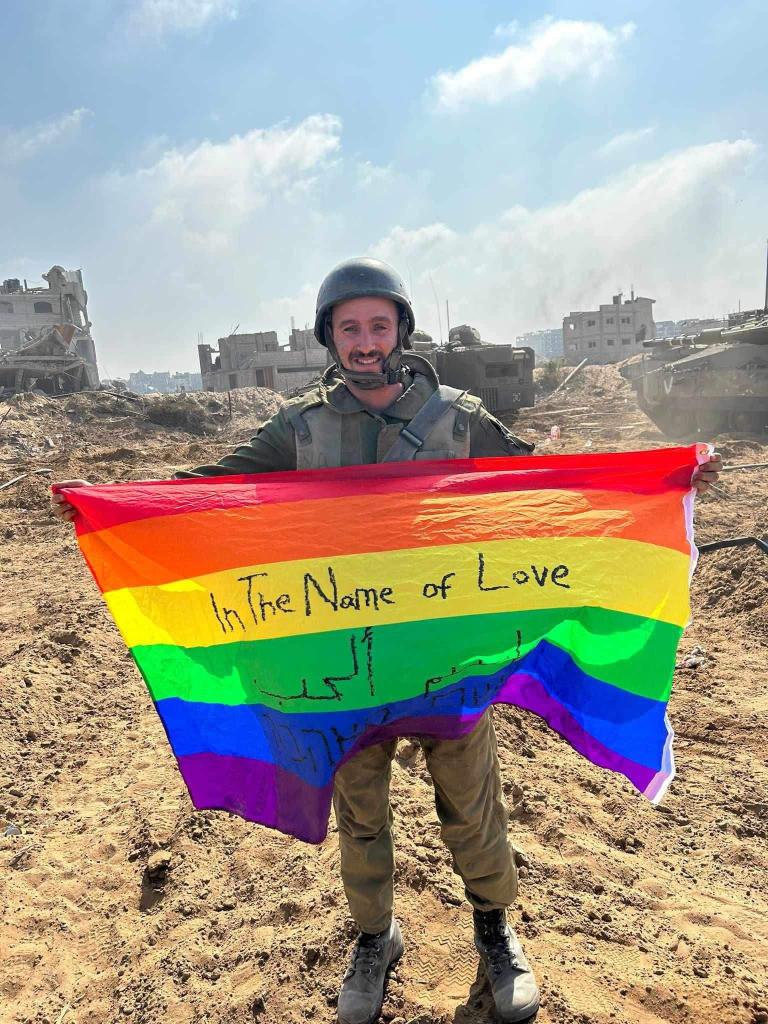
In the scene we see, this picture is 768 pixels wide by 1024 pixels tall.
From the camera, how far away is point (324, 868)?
3105mm

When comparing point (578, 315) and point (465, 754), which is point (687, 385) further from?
point (578, 315)

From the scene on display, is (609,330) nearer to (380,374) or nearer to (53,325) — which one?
(53,325)

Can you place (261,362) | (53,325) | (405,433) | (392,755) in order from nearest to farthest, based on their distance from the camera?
(392,755) < (405,433) < (53,325) < (261,362)

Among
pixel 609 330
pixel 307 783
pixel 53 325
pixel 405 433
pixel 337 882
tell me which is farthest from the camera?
pixel 609 330

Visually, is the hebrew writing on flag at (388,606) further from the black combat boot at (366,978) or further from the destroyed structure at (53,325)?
the destroyed structure at (53,325)

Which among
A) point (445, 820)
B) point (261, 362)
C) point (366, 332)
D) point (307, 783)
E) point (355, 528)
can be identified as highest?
point (261, 362)

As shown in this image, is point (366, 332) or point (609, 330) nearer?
point (366, 332)

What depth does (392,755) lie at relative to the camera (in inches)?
86.2

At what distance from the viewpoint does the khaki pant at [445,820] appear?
2.16 metres

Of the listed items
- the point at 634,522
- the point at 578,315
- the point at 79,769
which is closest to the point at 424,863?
the point at 634,522

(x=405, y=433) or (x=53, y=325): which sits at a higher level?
(x=53, y=325)

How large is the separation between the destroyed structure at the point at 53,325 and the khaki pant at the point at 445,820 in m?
31.3

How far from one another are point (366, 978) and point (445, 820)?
647 mm

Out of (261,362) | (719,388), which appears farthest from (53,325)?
(719,388)
